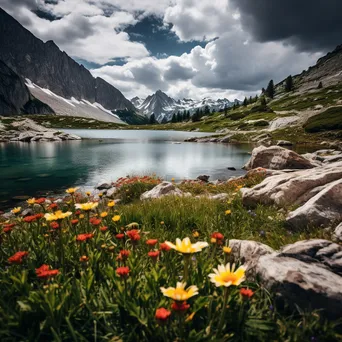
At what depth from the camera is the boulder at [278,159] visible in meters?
18.8

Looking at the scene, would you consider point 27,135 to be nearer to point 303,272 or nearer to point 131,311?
point 131,311

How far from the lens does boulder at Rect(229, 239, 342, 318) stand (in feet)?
8.27

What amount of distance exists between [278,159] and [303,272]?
18885 millimetres

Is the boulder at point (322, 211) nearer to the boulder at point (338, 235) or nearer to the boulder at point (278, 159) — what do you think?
the boulder at point (338, 235)

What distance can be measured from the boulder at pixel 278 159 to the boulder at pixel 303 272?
17.0 m

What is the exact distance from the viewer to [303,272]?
2.77m

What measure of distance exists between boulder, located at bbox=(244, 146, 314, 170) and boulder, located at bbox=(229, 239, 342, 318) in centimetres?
1701

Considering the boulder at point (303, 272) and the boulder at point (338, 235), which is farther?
the boulder at point (338, 235)

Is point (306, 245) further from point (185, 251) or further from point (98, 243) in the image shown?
point (98, 243)

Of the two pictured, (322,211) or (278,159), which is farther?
(278,159)

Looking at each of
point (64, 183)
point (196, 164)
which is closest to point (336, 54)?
point (196, 164)

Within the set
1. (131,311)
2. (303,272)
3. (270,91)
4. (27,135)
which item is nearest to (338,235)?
(303,272)

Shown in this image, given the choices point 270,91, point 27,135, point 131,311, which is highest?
point 270,91

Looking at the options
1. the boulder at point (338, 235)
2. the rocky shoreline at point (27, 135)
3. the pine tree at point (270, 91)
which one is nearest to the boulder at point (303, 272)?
the boulder at point (338, 235)
